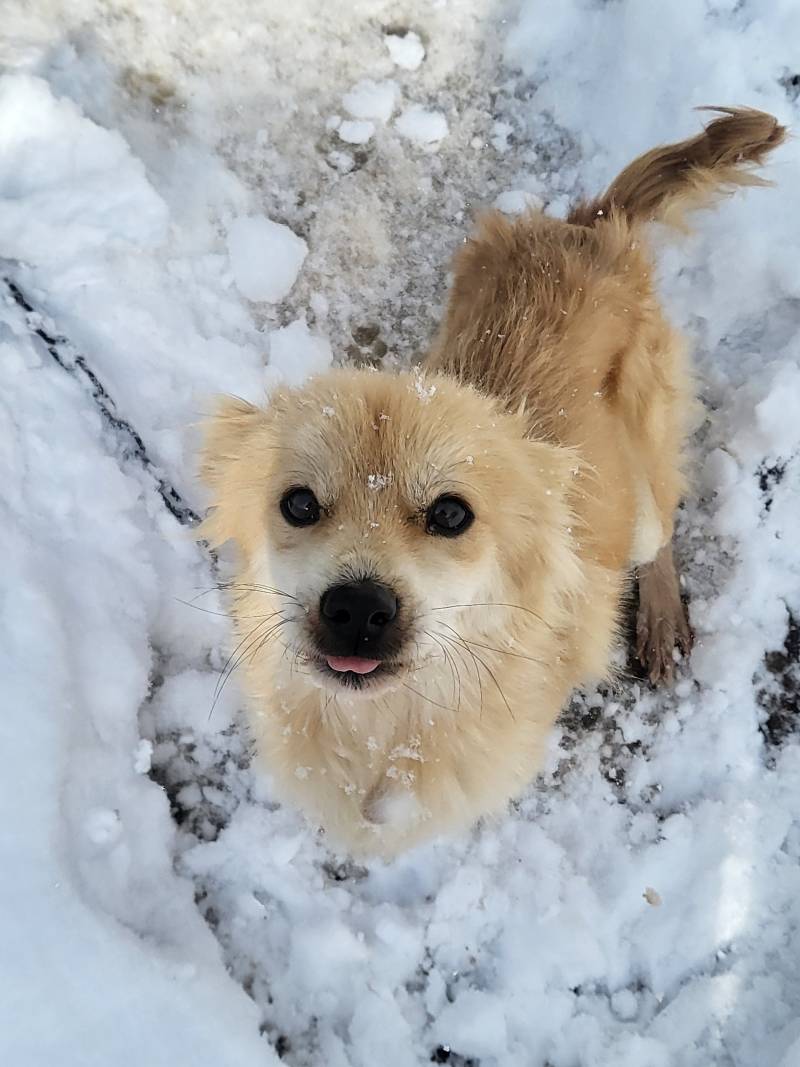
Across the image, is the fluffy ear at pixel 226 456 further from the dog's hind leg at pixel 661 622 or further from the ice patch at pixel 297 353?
the dog's hind leg at pixel 661 622

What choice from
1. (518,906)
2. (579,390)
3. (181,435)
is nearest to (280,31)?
(181,435)

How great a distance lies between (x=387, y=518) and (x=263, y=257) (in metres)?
2.12

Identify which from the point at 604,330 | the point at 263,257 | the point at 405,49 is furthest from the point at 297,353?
the point at 405,49

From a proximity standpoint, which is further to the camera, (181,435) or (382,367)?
(382,367)

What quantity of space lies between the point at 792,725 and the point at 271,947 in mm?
2207

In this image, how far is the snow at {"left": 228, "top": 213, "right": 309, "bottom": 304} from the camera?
3545 mm

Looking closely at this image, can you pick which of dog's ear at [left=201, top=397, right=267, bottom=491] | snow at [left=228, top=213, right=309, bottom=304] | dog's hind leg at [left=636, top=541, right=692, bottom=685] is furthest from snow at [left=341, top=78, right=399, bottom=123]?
dog's hind leg at [left=636, top=541, right=692, bottom=685]

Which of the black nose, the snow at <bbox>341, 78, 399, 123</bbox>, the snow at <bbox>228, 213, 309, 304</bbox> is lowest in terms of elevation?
the black nose

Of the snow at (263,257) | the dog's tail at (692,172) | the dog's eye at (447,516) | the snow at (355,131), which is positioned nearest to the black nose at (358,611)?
the dog's eye at (447,516)

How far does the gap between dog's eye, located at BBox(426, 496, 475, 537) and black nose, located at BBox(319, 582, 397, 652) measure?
0.84ft

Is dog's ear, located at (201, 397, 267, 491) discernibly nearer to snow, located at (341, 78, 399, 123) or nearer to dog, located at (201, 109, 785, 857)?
dog, located at (201, 109, 785, 857)

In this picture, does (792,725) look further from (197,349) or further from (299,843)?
(197,349)

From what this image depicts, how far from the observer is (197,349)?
3377 millimetres

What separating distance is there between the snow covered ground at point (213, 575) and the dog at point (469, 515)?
50cm
